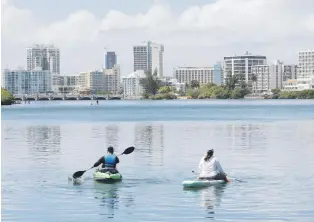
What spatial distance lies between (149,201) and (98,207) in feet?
6.96

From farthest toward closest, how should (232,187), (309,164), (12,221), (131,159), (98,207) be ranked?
(131,159) < (309,164) < (232,187) < (98,207) < (12,221)

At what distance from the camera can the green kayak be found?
3344 cm

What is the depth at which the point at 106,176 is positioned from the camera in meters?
33.4

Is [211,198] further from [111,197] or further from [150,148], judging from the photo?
[150,148]

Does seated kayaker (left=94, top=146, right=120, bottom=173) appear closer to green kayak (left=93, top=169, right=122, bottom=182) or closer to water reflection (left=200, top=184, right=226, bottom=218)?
green kayak (left=93, top=169, right=122, bottom=182)

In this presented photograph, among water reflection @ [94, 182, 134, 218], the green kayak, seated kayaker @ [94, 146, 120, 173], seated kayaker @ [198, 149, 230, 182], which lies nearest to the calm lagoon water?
water reflection @ [94, 182, 134, 218]

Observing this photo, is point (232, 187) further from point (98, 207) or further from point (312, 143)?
point (312, 143)

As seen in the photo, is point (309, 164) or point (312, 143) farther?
point (312, 143)

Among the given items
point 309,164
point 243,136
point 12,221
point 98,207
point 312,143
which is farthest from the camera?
point 243,136

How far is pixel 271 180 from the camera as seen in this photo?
116ft

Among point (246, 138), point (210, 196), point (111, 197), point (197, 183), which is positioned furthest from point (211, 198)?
point (246, 138)

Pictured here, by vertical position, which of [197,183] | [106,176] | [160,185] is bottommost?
[160,185]

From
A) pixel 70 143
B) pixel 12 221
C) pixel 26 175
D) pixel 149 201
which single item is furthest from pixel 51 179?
pixel 70 143

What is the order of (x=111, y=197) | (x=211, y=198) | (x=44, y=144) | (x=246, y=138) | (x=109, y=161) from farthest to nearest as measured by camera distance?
1. (x=246, y=138)
2. (x=44, y=144)
3. (x=109, y=161)
4. (x=111, y=197)
5. (x=211, y=198)
